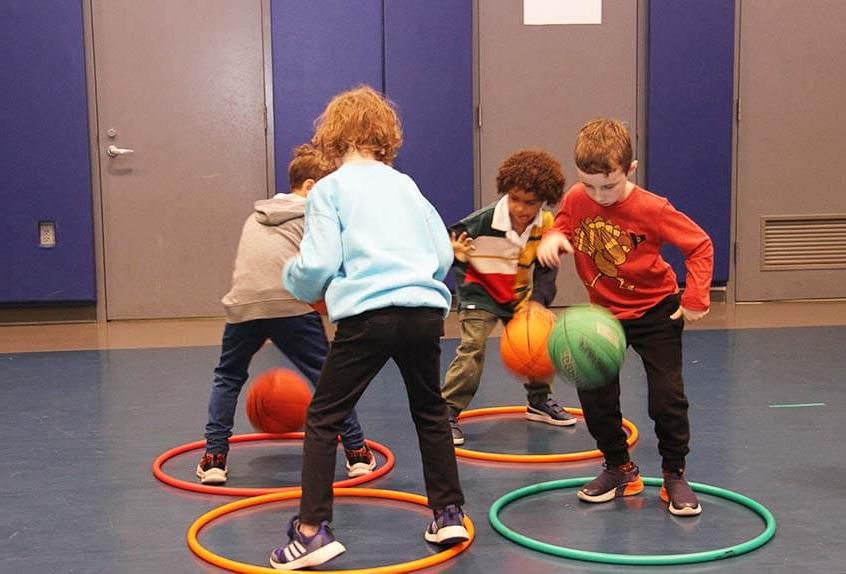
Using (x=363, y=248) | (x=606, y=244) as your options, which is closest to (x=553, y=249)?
(x=606, y=244)

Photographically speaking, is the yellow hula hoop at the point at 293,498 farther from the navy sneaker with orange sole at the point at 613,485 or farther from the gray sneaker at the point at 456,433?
the gray sneaker at the point at 456,433

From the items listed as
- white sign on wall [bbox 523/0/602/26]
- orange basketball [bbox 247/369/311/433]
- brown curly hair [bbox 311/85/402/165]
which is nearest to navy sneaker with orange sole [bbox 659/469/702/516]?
orange basketball [bbox 247/369/311/433]

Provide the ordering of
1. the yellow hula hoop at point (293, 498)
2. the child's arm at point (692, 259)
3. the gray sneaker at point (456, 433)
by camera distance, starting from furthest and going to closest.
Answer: the gray sneaker at point (456, 433)
the child's arm at point (692, 259)
the yellow hula hoop at point (293, 498)

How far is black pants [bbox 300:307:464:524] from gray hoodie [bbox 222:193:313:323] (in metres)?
0.96

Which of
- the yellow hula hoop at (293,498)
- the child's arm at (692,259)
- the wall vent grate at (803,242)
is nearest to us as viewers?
the yellow hula hoop at (293,498)

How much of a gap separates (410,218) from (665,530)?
1486mm

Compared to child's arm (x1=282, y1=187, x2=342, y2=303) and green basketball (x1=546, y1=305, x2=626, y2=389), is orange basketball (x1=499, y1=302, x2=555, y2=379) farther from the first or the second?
child's arm (x1=282, y1=187, x2=342, y2=303)

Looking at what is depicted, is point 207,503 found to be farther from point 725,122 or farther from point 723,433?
point 725,122

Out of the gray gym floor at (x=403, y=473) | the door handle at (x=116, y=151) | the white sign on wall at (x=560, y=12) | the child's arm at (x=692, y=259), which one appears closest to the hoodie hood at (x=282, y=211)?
the gray gym floor at (x=403, y=473)

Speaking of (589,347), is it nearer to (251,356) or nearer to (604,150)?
(604,150)

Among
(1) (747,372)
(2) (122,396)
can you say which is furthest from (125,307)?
(1) (747,372)

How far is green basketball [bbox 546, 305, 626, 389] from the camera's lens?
408 centimetres

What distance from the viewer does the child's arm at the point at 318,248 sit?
3.59 meters

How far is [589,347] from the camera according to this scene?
4082mm
